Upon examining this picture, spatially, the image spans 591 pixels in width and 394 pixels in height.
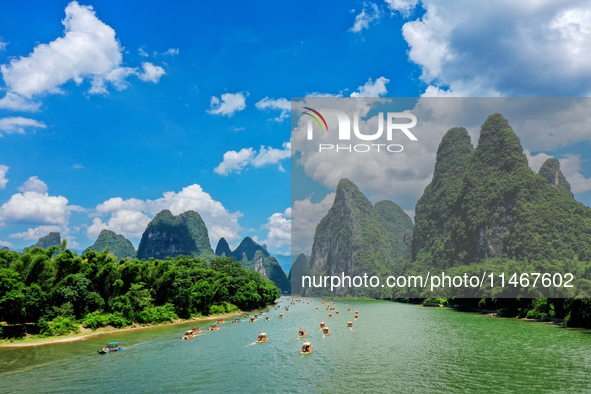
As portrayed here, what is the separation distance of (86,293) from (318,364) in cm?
2857

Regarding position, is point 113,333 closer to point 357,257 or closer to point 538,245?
point 538,245

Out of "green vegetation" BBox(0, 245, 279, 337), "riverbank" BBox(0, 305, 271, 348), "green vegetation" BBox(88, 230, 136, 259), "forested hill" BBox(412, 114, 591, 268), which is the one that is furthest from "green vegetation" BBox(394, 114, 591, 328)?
"green vegetation" BBox(88, 230, 136, 259)

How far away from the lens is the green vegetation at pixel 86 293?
110 feet

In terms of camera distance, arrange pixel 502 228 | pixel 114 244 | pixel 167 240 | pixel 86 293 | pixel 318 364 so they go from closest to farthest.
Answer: pixel 318 364 < pixel 86 293 < pixel 502 228 < pixel 167 240 < pixel 114 244

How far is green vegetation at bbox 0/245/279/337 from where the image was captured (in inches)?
1315

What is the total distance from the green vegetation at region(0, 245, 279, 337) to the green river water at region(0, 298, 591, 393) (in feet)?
13.3

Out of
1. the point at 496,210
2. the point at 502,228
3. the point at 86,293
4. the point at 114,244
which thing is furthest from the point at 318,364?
the point at 114,244

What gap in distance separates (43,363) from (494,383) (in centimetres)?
2986

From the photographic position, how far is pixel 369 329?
44.8 meters

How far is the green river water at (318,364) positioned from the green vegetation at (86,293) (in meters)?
4.05

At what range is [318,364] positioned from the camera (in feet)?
85.1

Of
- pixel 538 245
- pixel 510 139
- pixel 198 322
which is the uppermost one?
pixel 510 139

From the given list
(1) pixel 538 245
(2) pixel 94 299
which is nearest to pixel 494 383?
(2) pixel 94 299

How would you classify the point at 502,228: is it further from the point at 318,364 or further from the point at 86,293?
the point at 86,293
